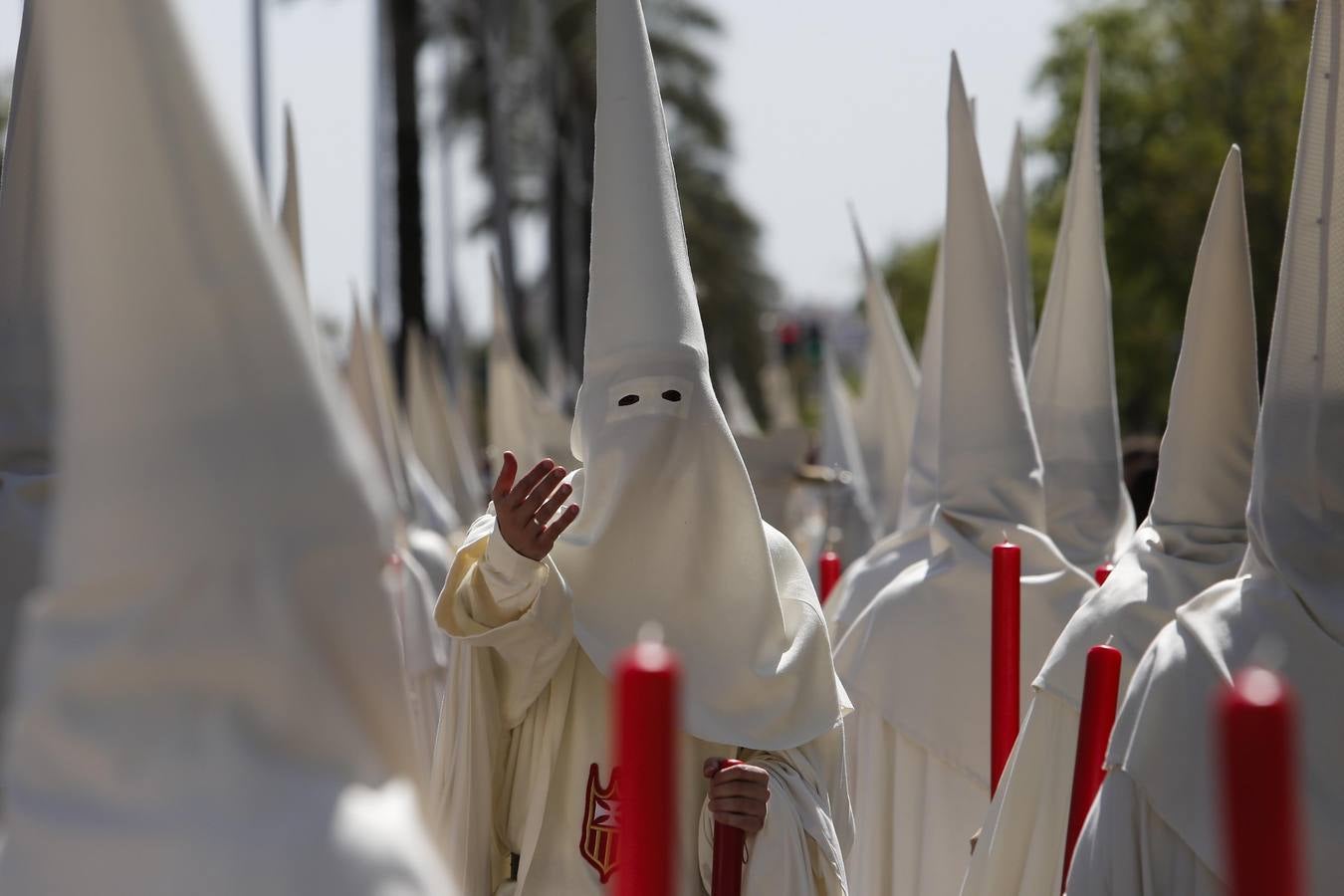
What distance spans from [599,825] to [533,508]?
2.20 feet

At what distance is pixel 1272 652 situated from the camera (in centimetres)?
272

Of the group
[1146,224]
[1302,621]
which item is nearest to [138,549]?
[1302,621]

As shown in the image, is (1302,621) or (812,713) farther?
(812,713)

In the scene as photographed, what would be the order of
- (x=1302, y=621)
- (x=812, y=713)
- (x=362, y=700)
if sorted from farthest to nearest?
1. (x=812, y=713)
2. (x=1302, y=621)
3. (x=362, y=700)

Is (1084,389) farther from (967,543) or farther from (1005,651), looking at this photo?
(1005,651)

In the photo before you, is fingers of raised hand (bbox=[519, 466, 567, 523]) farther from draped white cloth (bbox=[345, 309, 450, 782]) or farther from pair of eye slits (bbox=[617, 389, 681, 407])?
draped white cloth (bbox=[345, 309, 450, 782])

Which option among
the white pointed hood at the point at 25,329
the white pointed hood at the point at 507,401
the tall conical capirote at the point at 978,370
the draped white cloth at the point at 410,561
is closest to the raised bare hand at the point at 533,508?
the white pointed hood at the point at 25,329

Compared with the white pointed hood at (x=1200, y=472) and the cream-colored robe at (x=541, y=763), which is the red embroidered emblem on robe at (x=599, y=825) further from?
the white pointed hood at (x=1200, y=472)

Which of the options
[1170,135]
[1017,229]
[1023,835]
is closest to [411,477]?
[1017,229]

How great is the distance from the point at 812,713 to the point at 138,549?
81.7 inches

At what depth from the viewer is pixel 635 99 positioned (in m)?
3.97

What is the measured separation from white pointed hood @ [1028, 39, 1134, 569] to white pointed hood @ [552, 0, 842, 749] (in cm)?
291

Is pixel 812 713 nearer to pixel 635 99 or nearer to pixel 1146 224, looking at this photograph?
pixel 635 99

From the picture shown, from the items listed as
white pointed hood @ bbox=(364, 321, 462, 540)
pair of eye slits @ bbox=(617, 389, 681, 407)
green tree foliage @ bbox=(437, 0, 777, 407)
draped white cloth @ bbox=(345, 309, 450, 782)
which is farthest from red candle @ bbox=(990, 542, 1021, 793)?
green tree foliage @ bbox=(437, 0, 777, 407)
